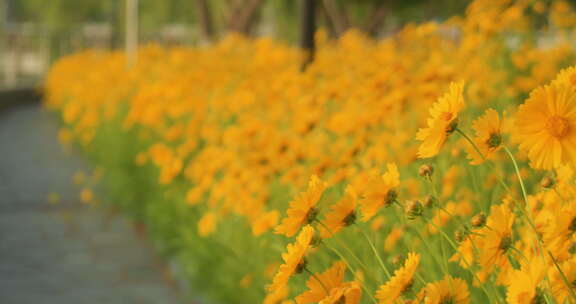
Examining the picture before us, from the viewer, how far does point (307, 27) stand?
6613 mm

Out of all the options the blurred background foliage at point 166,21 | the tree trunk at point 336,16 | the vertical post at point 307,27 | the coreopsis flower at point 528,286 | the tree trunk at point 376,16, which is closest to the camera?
the coreopsis flower at point 528,286

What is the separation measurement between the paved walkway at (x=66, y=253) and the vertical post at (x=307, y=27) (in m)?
1.75

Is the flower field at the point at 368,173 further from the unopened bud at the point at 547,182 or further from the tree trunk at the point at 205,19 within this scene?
the tree trunk at the point at 205,19

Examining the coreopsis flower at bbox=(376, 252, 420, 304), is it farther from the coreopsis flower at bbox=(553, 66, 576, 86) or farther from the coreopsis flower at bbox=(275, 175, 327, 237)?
the coreopsis flower at bbox=(553, 66, 576, 86)

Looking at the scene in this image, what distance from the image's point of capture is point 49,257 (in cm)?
529

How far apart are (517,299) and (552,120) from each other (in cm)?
→ 25

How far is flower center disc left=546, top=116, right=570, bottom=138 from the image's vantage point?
1244 millimetres

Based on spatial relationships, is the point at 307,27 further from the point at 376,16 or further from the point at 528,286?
the point at 376,16

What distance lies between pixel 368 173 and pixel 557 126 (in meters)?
1.48

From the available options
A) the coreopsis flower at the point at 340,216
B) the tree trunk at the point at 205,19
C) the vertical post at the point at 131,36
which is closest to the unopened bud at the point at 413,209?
the coreopsis flower at the point at 340,216

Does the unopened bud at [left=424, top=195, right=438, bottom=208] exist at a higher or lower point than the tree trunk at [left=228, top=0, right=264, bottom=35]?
higher

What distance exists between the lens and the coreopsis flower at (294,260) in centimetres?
143

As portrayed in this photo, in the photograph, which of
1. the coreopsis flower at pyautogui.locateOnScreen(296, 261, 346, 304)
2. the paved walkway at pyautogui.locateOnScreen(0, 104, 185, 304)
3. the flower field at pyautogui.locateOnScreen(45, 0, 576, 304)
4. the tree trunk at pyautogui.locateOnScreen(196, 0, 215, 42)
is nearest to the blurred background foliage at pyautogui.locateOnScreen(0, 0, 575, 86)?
the tree trunk at pyautogui.locateOnScreen(196, 0, 215, 42)

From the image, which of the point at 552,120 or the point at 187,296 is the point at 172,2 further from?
the point at 552,120
